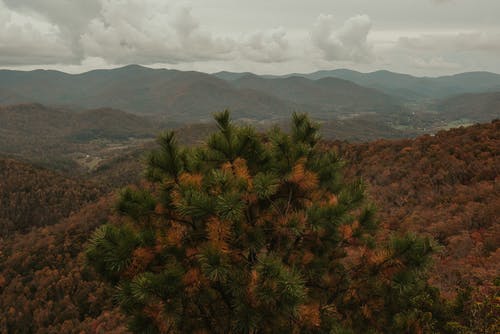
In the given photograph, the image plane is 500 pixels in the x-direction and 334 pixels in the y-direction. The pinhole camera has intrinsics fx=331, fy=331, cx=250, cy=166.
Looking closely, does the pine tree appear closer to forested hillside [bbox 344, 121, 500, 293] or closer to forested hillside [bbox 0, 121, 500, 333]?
forested hillside [bbox 0, 121, 500, 333]

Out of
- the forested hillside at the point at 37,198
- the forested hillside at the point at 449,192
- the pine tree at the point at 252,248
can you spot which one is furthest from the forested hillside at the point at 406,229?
the forested hillside at the point at 37,198

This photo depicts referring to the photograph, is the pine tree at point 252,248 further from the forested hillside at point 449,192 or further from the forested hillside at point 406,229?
the forested hillside at point 449,192

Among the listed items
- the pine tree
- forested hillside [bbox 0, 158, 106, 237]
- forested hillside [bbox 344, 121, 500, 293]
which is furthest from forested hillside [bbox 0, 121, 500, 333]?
forested hillside [bbox 0, 158, 106, 237]

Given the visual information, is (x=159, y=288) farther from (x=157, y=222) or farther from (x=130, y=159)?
(x=130, y=159)

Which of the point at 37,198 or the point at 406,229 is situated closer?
the point at 406,229

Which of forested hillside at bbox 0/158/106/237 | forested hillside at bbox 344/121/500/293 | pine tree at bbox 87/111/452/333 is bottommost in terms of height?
forested hillside at bbox 0/158/106/237

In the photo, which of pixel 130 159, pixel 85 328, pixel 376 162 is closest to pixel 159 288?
pixel 376 162

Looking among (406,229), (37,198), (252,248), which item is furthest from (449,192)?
(37,198)

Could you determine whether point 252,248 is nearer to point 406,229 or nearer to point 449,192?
point 406,229
